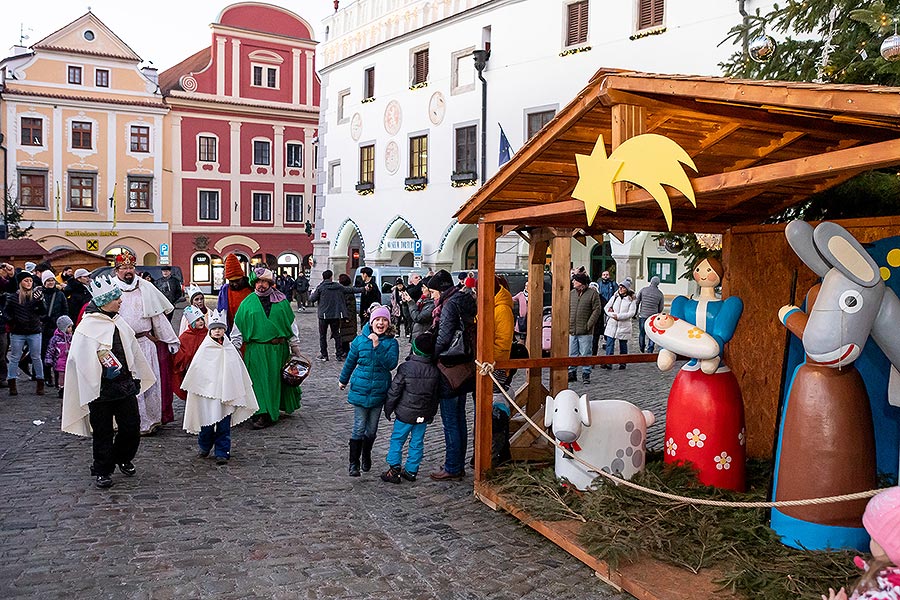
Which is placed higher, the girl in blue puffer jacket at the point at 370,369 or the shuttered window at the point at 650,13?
the shuttered window at the point at 650,13

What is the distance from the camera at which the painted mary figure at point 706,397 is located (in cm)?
550

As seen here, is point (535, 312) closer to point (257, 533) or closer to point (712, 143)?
point (712, 143)

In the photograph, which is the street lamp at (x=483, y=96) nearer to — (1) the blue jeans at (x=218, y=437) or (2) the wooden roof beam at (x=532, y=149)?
(1) the blue jeans at (x=218, y=437)

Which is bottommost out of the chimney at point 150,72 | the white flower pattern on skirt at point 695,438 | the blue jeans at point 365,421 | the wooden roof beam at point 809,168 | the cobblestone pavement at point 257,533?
the cobblestone pavement at point 257,533

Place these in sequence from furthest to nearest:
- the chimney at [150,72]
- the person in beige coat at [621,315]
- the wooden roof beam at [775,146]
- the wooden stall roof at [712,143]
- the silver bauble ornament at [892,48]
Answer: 1. the chimney at [150,72]
2. the person in beige coat at [621,315]
3. the wooden roof beam at [775,146]
4. the silver bauble ornament at [892,48]
5. the wooden stall roof at [712,143]

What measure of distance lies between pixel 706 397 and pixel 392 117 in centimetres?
2272

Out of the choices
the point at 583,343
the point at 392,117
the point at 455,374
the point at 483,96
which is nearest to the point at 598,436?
the point at 455,374

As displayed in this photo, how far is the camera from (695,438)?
5.60 m

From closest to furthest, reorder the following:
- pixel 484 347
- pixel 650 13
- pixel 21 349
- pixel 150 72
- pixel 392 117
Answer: pixel 484 347, pixel 21 349, pixel 650 13, pixel 392 117, pixel 150 72

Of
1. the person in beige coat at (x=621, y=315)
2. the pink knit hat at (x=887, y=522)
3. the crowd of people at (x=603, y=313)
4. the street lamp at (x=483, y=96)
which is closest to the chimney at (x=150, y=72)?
the street lamp at (x=483, y=96)

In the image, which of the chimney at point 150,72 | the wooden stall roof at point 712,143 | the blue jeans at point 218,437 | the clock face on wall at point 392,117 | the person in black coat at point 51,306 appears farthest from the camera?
the chimney at point 150,72

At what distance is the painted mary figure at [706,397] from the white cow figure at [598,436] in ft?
1.03

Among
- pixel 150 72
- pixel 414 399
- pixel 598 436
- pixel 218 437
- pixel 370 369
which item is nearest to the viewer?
pixel 598 436

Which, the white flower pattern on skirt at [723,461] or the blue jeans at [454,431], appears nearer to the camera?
the white flower pattern on skirt at [723,461]
